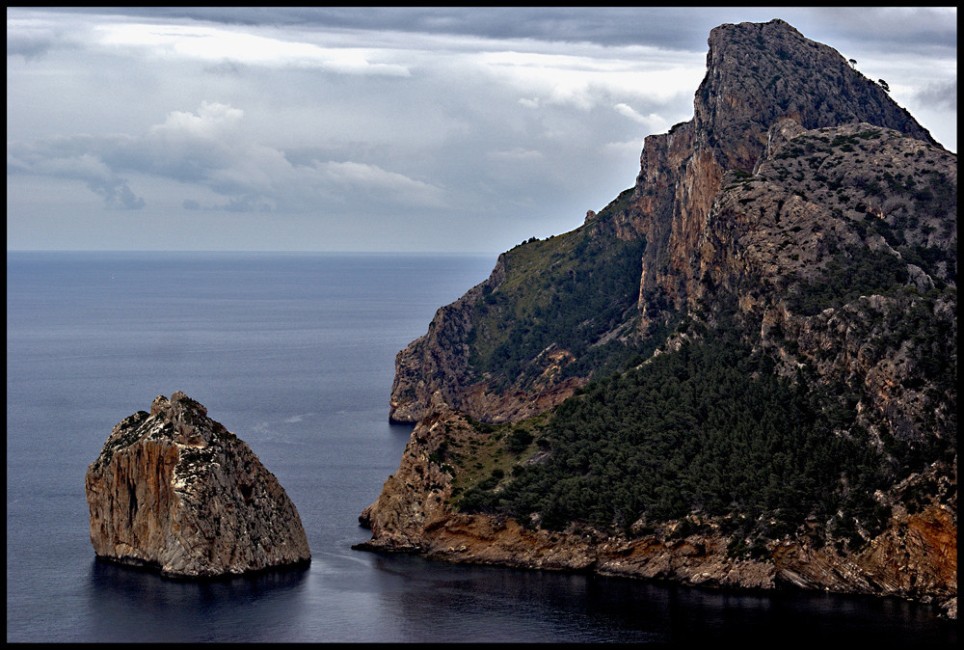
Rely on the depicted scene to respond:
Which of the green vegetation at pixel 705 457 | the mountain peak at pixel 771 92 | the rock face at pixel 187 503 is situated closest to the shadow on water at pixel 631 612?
the green vegetation at pixel 705 457

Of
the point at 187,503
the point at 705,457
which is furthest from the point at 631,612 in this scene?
the point at 187,503

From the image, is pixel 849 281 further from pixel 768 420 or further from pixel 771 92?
pixel 771 92

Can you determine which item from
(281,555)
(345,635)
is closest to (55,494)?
(281,555)

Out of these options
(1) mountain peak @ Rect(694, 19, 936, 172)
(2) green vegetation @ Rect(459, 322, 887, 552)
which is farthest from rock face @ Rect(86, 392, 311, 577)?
(1) mountain peak @ Rect(694, 19, 936, 172)

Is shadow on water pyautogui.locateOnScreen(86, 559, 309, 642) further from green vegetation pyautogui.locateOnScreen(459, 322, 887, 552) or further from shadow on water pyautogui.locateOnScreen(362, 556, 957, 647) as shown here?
green vegetation pyautogui.locateOnScreen(459, 322, 887, 552)

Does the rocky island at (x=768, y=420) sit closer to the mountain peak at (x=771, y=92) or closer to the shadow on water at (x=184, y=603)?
the mountain peak at (x=771, y=92)

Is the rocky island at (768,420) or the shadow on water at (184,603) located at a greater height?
the rocky island at (768,420)
